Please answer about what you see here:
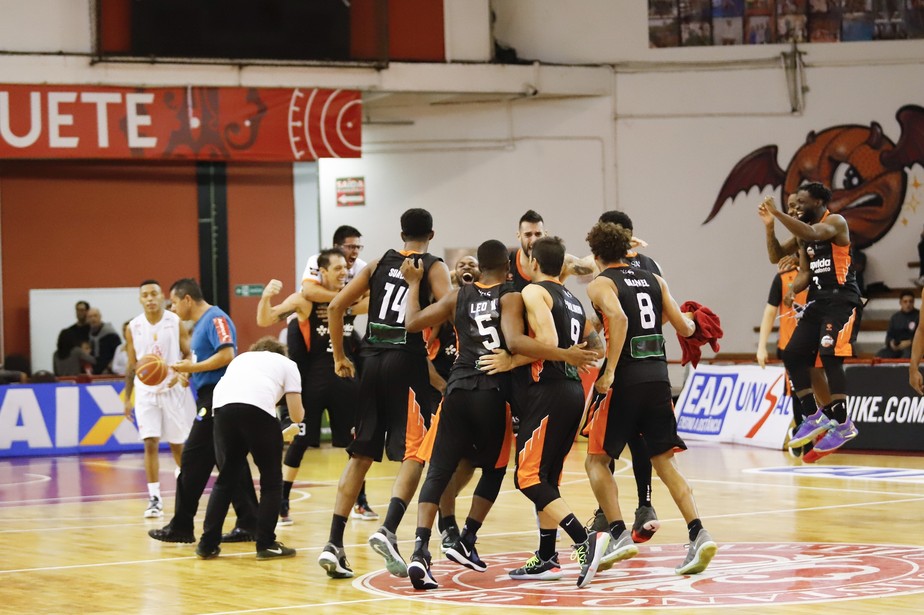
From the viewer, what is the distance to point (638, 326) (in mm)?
9148

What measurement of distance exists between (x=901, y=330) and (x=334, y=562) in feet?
47.7

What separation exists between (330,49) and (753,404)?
880 cm

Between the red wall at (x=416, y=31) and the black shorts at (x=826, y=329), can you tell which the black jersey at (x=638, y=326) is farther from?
the red wall at (x=416, y=31)

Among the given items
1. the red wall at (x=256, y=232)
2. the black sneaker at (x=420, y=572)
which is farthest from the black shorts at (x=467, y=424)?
the red wall at (x=256, y=232)

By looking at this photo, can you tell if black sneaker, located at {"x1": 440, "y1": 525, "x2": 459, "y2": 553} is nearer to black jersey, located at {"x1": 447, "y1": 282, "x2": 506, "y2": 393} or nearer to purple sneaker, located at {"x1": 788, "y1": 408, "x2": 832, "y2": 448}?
black jersey, located at {"x1": 447, "y1": 282, "x2": 506, "y2": 393}

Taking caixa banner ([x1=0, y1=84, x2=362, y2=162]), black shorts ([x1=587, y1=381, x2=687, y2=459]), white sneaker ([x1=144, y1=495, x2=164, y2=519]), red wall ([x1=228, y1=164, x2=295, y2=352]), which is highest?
caixa banner ([x1=0, y1=84, x2=362, y2=162])

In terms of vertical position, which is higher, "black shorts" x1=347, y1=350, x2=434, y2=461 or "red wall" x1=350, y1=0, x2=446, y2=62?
"red wall" x1=350, y1=0, x2=446, y2=62

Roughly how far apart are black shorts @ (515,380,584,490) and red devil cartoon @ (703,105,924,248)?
55.8 feet

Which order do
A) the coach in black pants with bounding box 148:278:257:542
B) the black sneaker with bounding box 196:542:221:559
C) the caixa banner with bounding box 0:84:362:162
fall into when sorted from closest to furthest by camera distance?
the black sneaker with bounding box 196:542:221:559
the coach in black pants with bounding box 148:278:257:542
the caixa banner with bounding box 0:84:362:162

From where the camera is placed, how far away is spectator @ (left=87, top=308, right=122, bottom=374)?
75.2ft

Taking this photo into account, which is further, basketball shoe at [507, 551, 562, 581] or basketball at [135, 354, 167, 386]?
basketball at [135, 354, 167, 386]

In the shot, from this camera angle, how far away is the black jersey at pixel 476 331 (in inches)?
344

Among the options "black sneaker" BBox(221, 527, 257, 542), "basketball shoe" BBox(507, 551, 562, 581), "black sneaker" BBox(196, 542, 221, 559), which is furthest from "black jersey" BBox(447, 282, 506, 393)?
"black sneaker" BBox(221, 527, 257, 542)

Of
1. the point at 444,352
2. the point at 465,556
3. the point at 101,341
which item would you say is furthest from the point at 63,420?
the point at 465,556
